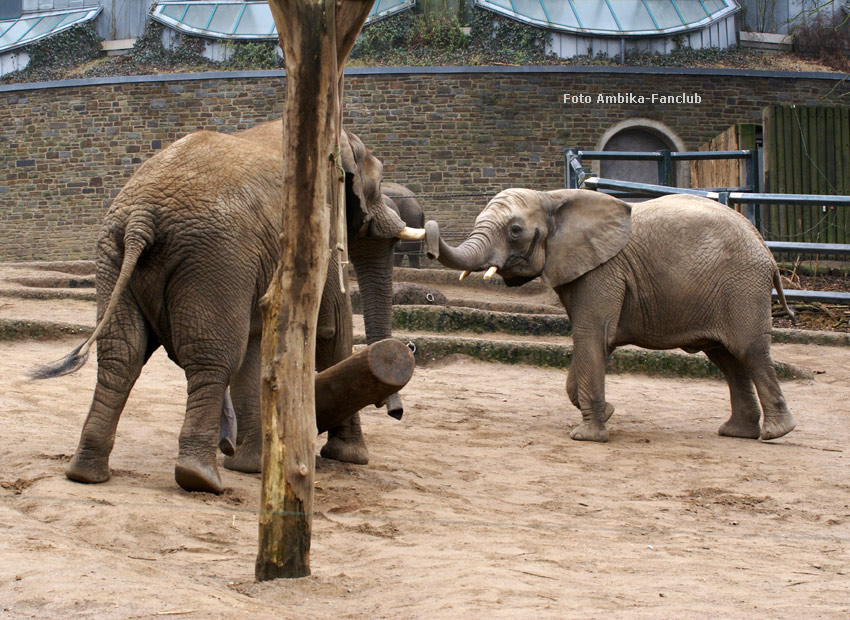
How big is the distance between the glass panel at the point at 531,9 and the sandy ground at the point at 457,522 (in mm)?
21666

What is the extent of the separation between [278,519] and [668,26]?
91.5 ft

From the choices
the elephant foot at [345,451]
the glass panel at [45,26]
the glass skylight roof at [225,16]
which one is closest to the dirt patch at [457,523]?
the elephant foot at [345,451]

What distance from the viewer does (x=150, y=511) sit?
4.84 m

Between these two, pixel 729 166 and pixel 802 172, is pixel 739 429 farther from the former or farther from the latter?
pixel 802 172

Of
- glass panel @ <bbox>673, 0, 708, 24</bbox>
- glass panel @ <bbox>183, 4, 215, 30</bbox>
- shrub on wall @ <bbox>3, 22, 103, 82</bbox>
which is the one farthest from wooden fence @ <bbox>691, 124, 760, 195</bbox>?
shrub on wall @ <bbox>3, 22, 103, 82</bbox>

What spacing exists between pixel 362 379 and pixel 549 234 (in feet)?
9.62

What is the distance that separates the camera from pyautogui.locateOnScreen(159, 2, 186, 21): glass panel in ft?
100

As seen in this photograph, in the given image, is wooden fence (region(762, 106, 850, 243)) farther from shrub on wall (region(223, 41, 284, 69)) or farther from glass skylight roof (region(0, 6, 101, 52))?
glass skylight roof (region(0, 6, 101, 52))

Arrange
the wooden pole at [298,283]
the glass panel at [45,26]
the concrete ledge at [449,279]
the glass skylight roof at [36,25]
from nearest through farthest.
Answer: the wooden pole at [298,283]
the concrete ledge at [449,279]
the glass skylight roof at [36,25]
the glass panel at [45,26]

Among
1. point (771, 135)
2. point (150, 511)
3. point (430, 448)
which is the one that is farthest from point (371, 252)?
point (771, 135)

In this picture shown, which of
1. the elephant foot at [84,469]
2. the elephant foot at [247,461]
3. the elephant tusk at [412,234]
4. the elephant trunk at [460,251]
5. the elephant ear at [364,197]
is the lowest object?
the elephant foot at [247,461]

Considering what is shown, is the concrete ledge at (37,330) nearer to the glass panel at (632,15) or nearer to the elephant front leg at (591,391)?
the elephant front leg at (591,391)

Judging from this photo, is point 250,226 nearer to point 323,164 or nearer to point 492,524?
point 323,164

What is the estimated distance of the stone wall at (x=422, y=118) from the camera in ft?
88.2
